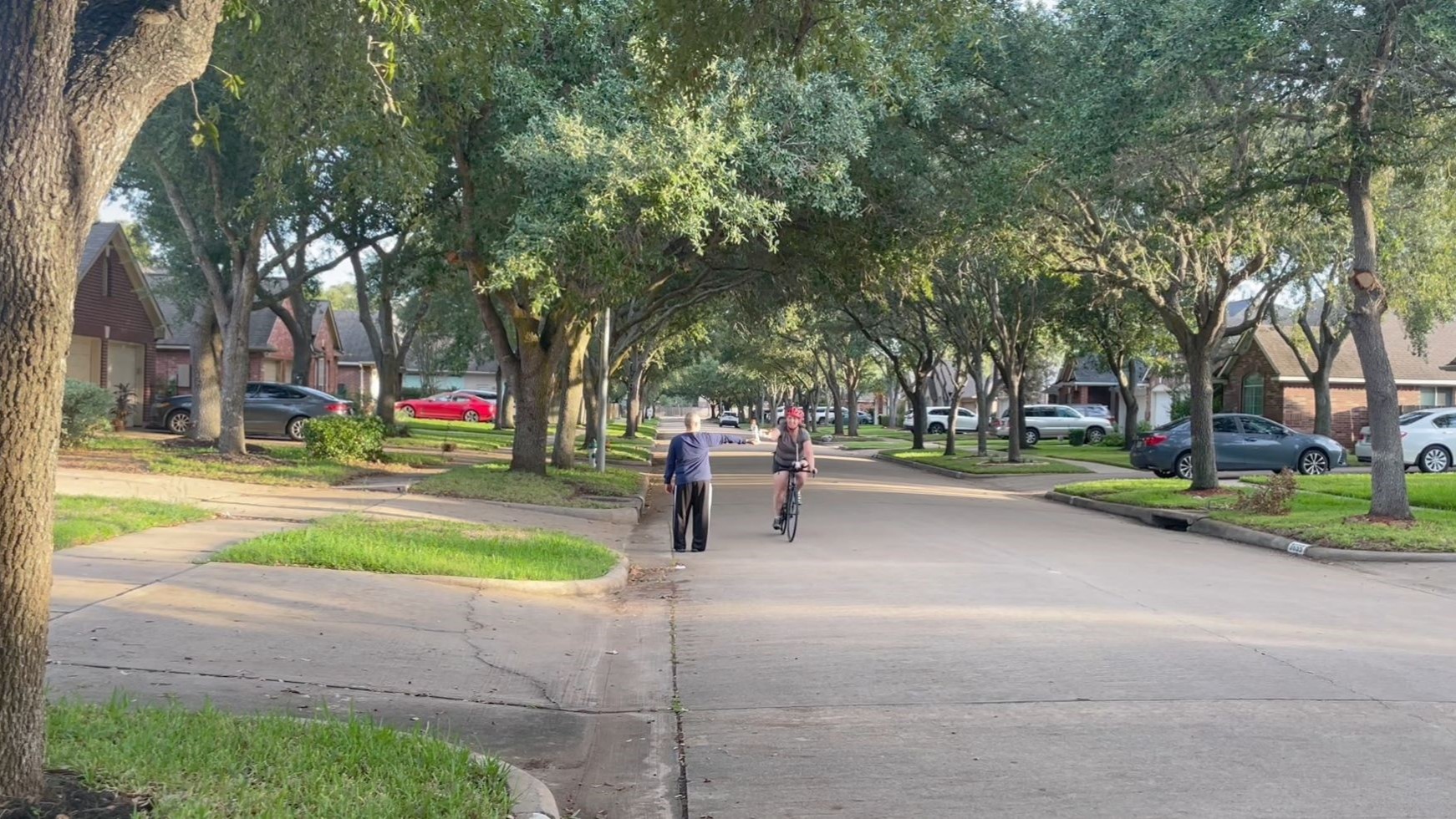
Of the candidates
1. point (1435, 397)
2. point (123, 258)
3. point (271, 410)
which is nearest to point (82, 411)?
point (271, 410)

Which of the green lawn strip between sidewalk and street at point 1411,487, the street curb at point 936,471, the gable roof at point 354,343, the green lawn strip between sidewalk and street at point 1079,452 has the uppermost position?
the gable roof at point 354,343

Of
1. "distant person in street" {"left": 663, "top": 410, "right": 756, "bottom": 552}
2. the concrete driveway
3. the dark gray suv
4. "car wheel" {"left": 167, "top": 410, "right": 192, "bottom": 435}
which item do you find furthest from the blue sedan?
"car wheel" {"left": 167, "top": 410, "right": 192, "bottom": 435}

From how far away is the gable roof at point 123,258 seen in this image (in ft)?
104

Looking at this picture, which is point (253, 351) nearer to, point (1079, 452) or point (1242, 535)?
point (1079, 452)

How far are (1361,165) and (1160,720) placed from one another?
12760 millimetres

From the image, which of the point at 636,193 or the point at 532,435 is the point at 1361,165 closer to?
the point at 636,193

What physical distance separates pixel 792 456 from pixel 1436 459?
21.1 meters

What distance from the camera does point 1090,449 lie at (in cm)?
4641

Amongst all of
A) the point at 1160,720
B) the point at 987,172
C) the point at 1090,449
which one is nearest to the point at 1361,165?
the point at 987,172

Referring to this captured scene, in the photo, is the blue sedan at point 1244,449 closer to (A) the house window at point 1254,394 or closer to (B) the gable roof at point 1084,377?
(A) the house window at point 1254,394

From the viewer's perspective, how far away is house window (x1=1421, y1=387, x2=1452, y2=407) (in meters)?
43.7

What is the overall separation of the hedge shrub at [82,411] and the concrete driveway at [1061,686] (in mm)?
14566

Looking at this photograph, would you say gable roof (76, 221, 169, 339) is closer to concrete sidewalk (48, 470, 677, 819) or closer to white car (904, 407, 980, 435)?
concrete sidewalk (48, 470, 677, 819)

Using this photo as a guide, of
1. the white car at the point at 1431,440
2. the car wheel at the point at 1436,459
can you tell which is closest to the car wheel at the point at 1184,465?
the white car at the point at 1431,440
